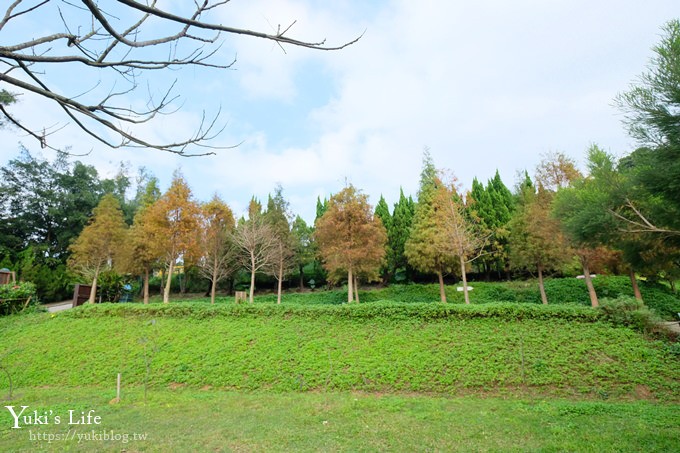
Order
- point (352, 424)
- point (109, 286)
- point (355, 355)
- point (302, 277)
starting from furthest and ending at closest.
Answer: point (302, 277) → point (109, 286) → point (355, 355) → point (352, 424)

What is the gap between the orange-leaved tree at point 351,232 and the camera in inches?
625

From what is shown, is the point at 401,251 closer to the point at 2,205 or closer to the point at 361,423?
the point at 361,423

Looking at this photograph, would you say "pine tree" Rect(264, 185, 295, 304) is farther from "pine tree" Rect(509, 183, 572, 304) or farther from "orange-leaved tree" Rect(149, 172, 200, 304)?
"pine tree" Rect(509, 183, 572, 304)

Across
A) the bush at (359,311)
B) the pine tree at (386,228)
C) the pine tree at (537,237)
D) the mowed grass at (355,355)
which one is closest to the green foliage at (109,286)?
the bush at (359,311)

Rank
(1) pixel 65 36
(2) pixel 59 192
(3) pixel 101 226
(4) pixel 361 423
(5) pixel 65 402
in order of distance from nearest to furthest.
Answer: (1) pixel 65 36, (4) pixel 361 423, (5) pixel 65 402, (3) pixel 101 226, (2) pixel 59 192

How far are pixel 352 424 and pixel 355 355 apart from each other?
3.27 meters

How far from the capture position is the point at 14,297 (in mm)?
12953

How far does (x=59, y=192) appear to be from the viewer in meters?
25.6

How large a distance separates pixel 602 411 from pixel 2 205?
35.6 meters

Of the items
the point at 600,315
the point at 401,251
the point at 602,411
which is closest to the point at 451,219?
the point at 600,315

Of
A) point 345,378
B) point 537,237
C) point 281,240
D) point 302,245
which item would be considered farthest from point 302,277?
point 345,378

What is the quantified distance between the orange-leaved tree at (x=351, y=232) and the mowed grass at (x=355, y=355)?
5.78 meters

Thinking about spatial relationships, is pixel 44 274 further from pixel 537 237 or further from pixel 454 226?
pixel 537 237

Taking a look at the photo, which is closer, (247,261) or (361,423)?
(361,423)
